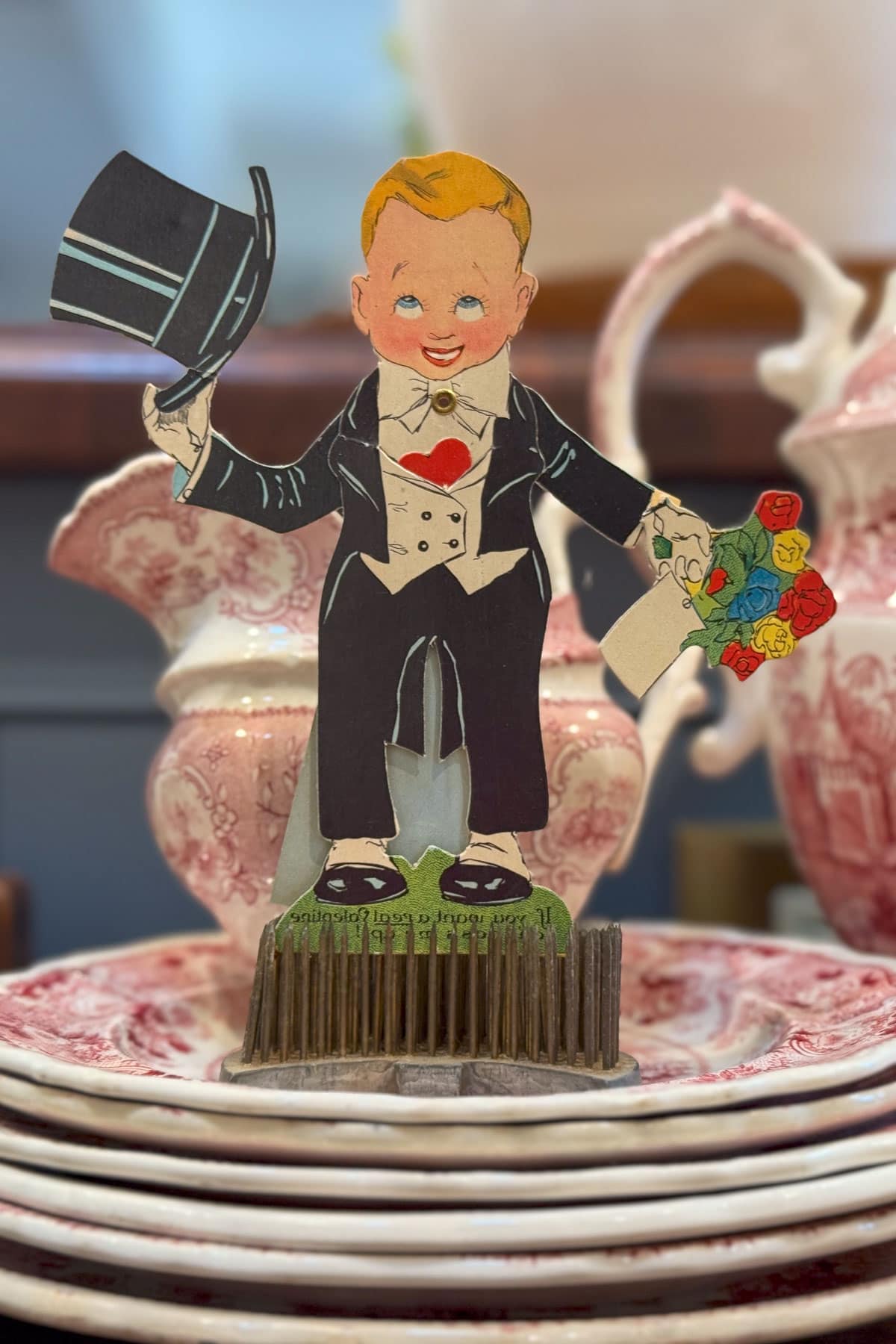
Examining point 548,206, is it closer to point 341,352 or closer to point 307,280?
point 341,352

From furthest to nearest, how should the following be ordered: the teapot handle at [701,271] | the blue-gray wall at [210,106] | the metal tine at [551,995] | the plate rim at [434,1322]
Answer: the blue-gray wall at [210,106]
the teapot handle at [701,271]
the metal tine at [551,995]
the plate rim at [434,1322]

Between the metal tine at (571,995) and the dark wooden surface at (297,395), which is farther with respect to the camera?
the dark wooden surface at (297,395)

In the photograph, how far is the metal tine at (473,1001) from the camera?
377 millimetres

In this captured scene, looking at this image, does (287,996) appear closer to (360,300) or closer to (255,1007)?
(255,1007)

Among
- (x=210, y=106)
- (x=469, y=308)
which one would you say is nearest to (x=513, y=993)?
(x=469, y=308)

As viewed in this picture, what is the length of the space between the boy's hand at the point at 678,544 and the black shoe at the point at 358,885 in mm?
127

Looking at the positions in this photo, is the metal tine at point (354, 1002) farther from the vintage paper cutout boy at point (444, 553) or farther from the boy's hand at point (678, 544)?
the boy's hand at point (678, 544)

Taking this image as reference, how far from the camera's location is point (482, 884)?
0.39m

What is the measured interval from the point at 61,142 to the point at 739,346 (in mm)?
645

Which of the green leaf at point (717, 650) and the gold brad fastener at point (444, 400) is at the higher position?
the gold brad fastener at point (444, 400)

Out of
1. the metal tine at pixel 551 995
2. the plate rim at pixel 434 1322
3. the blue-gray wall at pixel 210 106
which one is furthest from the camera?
the blue-gray wall at pixel 210 106

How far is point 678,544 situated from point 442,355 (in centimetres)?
9

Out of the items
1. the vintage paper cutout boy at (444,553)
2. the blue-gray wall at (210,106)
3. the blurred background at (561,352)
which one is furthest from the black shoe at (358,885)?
the blue-gray wall at (210,106)

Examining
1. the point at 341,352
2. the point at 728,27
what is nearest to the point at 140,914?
the point at 341,352
